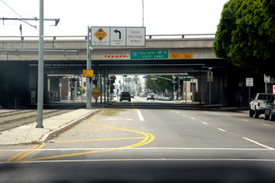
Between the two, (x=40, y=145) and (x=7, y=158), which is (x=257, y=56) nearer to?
(x=40, y=145)

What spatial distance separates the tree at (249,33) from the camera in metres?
24.8

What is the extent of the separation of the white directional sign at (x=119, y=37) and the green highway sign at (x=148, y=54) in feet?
4.03

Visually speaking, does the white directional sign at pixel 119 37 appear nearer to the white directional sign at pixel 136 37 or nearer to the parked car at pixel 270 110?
the white directional sign at pixel 136 37

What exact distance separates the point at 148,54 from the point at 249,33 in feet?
52.1

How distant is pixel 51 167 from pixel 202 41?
3407cm

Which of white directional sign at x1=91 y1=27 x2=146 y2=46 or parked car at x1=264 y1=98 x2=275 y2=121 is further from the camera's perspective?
white directional sign at x1=91 y1=27 x2=146 y2=46

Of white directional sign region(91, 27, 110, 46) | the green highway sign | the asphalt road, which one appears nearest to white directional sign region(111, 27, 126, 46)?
white directional sign region(91, 27, 110, 46)

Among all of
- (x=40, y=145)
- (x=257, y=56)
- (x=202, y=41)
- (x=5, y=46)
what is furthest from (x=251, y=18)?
(x=5, y=46)

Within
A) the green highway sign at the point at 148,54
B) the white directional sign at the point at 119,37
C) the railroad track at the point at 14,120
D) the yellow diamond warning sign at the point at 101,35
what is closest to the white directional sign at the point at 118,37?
the white directional sign at the point at 119,37

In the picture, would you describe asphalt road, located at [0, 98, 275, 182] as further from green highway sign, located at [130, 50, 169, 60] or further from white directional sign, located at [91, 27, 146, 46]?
green highway sign, located at [130, 50, 169, 60]

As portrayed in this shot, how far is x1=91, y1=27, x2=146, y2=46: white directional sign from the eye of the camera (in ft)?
134

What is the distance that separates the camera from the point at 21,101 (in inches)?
2140

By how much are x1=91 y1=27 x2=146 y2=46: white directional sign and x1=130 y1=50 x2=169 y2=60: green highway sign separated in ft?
4.03

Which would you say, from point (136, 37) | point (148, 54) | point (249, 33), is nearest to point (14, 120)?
point (249, 33)
